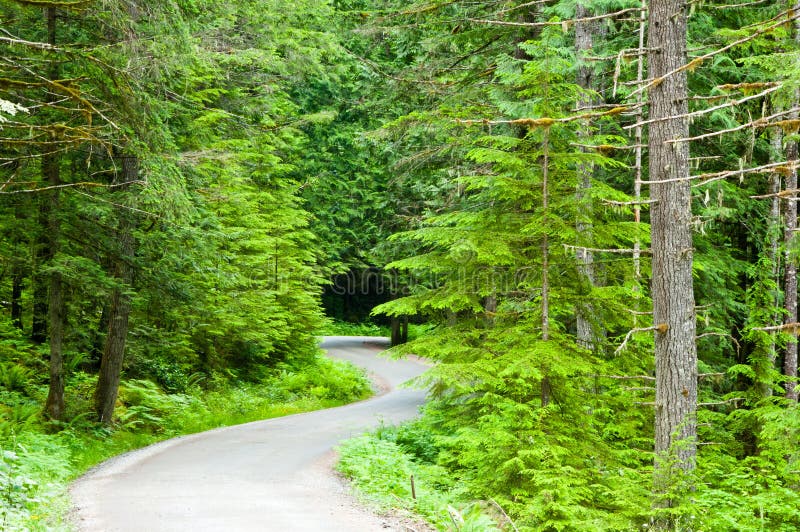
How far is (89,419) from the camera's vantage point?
13906mm

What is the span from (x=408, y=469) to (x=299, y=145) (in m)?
27.8

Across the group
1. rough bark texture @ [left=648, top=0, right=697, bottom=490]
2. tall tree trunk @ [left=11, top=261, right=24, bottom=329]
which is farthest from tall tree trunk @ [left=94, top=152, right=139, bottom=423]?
rough bark texture @ [left=648, top=0, right=697, bottom=490]

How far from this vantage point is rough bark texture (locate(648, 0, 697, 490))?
334 inches

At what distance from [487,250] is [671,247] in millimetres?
2256

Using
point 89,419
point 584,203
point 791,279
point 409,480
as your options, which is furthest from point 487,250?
point 89,419

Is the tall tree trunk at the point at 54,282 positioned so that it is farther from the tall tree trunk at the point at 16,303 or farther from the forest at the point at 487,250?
the tall tree trunk at the point at 16,303

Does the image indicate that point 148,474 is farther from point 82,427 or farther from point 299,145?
point 299,145

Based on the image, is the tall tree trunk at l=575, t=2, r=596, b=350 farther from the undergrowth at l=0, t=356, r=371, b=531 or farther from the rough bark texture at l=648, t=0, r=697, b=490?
the undergrowth at l=0, t=356, r=371, b=531

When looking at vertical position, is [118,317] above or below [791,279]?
below

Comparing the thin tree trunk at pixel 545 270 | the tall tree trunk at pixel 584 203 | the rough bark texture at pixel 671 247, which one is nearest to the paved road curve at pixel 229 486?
the thin tree trunk at pixel 545 270

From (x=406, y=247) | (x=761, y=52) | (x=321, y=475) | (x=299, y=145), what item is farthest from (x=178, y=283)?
(x=299, y=145)

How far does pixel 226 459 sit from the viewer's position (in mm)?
12477

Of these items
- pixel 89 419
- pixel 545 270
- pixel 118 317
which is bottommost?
pixel 89 419

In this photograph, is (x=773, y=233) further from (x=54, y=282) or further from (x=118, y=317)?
(x=54, y=282)
